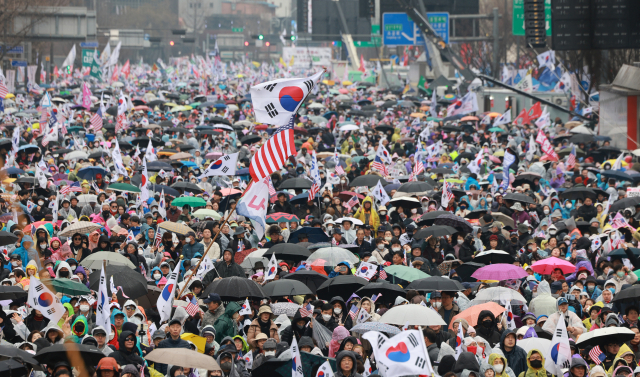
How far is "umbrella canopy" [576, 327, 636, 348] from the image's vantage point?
948 cm

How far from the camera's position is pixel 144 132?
29250 mm

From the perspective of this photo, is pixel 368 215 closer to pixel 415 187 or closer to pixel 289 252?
pixel 415 187

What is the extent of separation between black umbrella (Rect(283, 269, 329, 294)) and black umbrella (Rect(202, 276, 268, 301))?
0.91m

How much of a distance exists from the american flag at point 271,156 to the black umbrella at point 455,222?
11.2 ft

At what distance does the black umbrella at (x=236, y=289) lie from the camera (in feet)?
35.9

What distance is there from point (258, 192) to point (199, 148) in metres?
14.3

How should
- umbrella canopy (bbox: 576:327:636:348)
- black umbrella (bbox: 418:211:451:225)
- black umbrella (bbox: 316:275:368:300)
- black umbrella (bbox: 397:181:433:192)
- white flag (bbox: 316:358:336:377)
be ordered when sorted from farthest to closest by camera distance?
black umbrella (bbox: 397:181:433:192), black umbrella (bbox: 418:211:451:225), black umbrella (bbox: 316:275:368:300), umbrella canopy (bbox: 576:327:636:348), white flag (bbox: 316:358:336:377)

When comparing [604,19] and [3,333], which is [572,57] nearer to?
[604,19]

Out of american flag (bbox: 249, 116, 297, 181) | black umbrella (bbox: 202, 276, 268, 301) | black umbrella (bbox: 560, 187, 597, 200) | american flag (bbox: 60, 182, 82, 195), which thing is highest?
american flag (bbox: 249, 116, 297, 181)

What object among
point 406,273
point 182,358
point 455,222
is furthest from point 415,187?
point 182,358

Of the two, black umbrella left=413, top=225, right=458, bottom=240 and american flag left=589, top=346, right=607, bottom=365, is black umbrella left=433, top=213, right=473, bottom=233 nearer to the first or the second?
black umbrella left=413, top=225, right=458, bottom=240

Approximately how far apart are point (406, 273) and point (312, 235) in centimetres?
292

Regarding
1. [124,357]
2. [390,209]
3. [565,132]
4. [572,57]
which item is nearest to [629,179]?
[390,209]

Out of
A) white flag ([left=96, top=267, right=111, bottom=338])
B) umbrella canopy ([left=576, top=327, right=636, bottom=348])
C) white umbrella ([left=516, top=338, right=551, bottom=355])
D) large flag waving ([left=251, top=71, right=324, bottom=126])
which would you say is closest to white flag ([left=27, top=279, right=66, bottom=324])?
white flag ([left=96, top=267, right=111, bottom=338])
